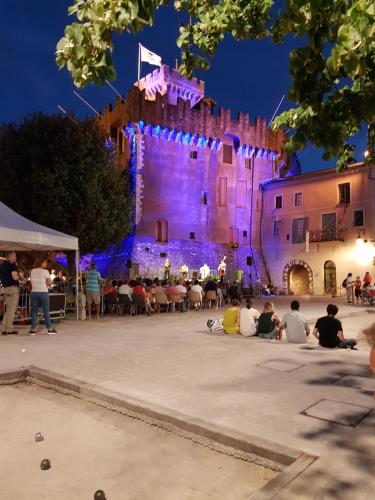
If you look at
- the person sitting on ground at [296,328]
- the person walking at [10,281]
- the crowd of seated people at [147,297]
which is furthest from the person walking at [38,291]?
the person sitting on ground at [296,328]

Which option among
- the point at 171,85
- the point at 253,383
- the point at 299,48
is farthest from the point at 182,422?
the point at 171,85

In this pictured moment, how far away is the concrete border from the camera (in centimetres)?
316

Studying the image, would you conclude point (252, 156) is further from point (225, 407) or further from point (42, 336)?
point (225, 407)

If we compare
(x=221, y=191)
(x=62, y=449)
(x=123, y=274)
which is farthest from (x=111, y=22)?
(x=221, y=191)

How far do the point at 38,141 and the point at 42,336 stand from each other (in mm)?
15706

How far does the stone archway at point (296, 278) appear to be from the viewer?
34650 millimetres

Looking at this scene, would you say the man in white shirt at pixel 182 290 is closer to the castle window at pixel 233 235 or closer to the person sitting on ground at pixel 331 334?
the person sitting on ground at pixel 331 334

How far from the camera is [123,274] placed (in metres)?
31.8

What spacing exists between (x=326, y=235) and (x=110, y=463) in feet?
101

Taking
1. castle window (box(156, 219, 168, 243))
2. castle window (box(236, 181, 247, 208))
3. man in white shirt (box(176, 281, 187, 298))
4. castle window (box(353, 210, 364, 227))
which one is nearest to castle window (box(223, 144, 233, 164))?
castle window (box(236, 181, 247, 208))

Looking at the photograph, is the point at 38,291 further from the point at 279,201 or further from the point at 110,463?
the point at 279,201

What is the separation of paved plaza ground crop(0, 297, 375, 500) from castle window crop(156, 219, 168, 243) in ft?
74.8

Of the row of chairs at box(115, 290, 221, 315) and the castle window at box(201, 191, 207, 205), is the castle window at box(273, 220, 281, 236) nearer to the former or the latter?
the castle window at box(201, 191, 207, 205)

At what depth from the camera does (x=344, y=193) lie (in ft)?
104
